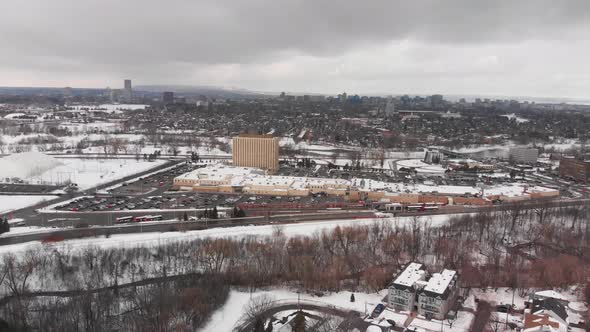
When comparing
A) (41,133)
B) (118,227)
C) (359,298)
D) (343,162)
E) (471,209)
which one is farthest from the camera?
(41,133)

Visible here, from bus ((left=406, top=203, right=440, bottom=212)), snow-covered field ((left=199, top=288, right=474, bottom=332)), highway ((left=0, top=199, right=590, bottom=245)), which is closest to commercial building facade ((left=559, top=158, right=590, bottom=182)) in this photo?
highway ((left=0, top=199, right=590, bottom=245))

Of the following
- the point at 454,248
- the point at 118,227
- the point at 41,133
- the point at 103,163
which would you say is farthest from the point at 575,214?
the point at 41,133

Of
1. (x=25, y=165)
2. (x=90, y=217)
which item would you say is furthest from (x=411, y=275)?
(x=25, y=165)

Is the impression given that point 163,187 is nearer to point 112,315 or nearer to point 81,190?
point 81,190

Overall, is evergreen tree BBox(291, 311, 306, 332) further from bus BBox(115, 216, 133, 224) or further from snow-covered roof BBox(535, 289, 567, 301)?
bus BBox(115, 216, 133, 224)

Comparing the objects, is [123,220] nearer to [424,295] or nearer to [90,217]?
[90,217]
